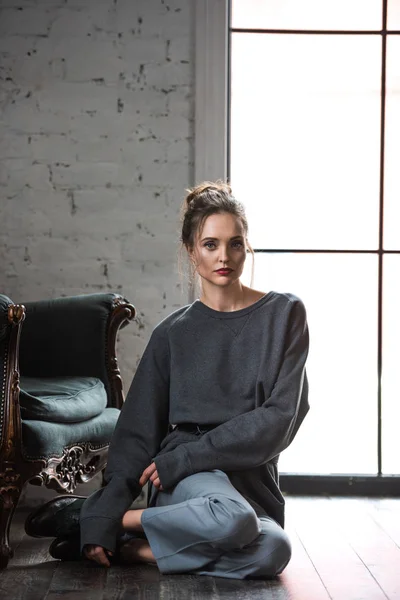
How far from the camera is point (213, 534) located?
230 centimetres

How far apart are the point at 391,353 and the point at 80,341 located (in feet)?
4.74

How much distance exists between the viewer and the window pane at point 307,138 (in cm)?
393

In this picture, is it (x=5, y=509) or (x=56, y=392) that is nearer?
(x=5, y=509)

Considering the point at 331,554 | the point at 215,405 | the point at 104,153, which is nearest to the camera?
the point at 215,405

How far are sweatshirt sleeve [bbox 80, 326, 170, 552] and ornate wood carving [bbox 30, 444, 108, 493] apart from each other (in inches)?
7.4

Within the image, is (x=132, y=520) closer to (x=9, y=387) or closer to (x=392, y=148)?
(x=9, y=387)

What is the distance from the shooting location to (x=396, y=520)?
3297 millimetres

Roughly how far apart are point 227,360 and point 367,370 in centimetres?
151

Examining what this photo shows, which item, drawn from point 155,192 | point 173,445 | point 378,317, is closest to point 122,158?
point 155,192

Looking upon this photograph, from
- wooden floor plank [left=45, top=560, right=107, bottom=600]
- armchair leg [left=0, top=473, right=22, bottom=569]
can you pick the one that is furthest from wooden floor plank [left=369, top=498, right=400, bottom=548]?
armchair leg [left=0, top=473, right=22, bottom=569]

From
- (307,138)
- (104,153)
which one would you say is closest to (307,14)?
(307,138)

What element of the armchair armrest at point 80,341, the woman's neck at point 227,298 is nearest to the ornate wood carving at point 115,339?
the armchair armrest at point 80,341

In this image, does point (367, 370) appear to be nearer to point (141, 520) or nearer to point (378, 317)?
point (378, 317)

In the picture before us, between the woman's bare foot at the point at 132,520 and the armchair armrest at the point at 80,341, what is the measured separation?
90 centimetres
